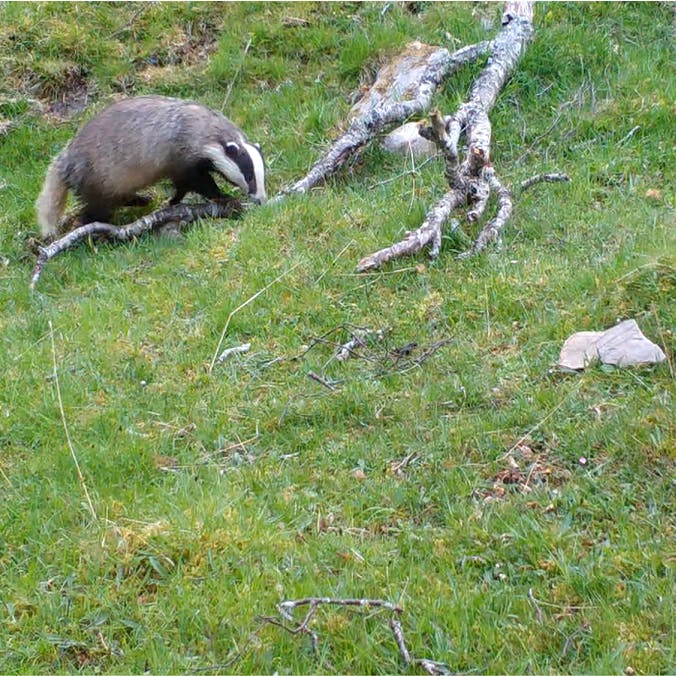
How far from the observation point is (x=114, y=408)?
181 inches

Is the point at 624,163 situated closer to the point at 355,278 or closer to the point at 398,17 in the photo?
the point at 355,278

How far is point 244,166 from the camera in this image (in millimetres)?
6719

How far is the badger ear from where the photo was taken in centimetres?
674

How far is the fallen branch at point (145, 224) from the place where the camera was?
6371 mm

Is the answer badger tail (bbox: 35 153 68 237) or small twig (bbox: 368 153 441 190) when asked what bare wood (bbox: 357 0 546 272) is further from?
badger tail (bbox: 35 153 68 237)

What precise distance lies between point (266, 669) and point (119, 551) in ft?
2.45

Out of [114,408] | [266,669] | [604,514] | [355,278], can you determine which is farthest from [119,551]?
[355,278]

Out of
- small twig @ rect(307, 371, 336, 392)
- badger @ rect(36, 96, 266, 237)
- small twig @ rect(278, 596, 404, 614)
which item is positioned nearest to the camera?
small twig @ rect(278, 596, 404, 614)

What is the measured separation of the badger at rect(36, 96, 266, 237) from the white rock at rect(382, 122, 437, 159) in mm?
827

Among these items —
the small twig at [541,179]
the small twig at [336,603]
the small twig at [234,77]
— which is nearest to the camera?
the small twig at [336,603]

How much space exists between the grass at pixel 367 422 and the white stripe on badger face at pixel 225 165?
321 millimetres

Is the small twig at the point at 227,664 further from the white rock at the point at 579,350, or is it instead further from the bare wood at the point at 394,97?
the bare wood at the point at 394,97

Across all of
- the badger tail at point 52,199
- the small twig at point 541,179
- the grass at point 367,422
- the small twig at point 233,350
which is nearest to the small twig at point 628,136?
the grass at point 367,422

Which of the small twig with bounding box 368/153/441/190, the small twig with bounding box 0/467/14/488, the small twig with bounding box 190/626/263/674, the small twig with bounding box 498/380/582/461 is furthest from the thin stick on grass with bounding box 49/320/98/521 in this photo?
the small twig with bounding box 368/153/441/190
